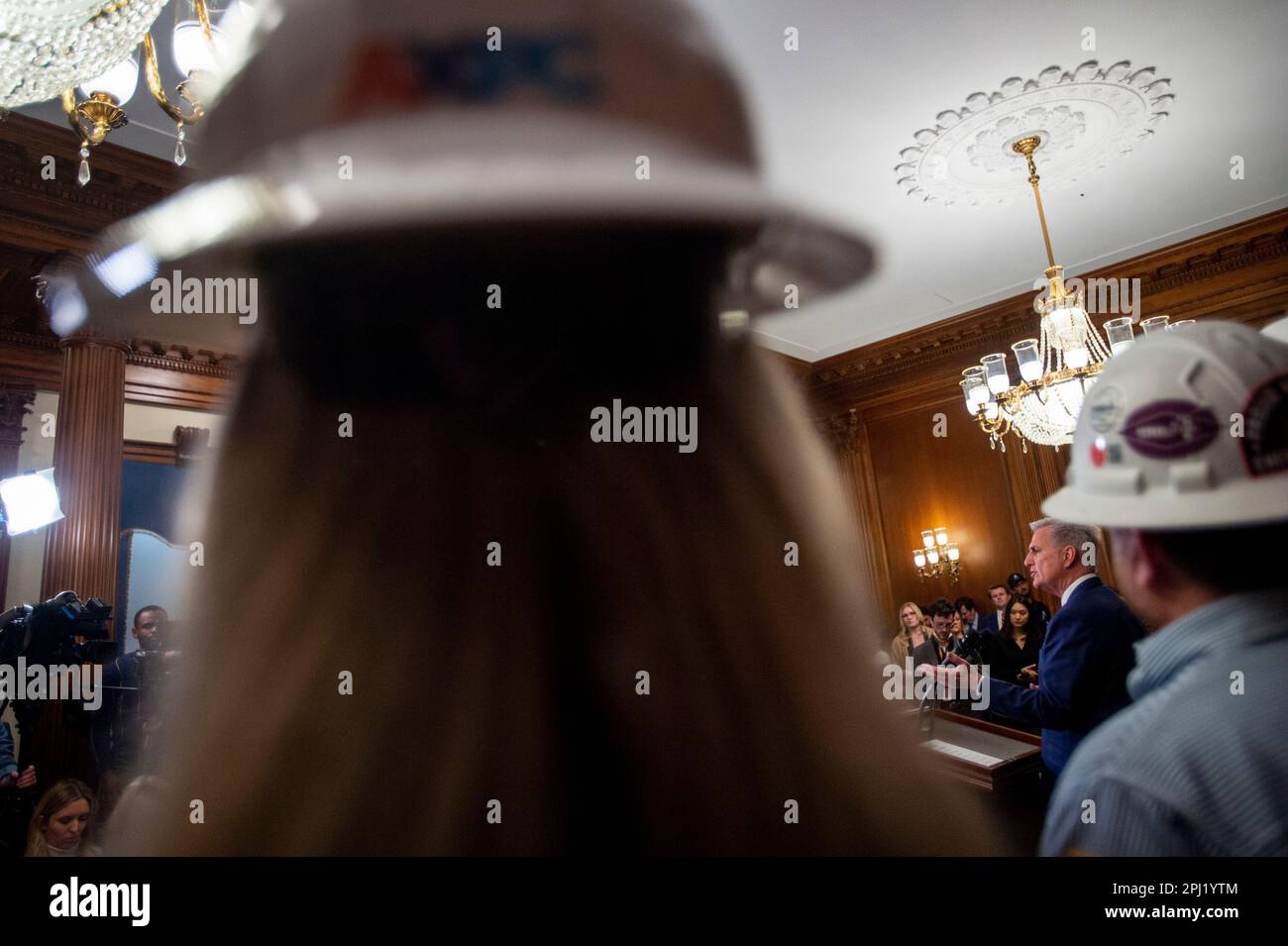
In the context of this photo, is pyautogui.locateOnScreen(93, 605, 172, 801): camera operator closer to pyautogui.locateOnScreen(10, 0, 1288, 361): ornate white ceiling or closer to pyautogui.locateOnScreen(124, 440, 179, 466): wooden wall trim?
pyautogui.locateOnScreen(10, 0, 1288, 361): ornate white ceiling

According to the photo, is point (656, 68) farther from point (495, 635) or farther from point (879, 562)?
point (879, 562)

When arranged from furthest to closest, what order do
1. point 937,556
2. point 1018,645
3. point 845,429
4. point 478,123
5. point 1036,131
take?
point 845,429, point 937,556, point 1018,645, point 1036,131, point 478,123

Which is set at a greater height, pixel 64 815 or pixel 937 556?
pixel 937 556

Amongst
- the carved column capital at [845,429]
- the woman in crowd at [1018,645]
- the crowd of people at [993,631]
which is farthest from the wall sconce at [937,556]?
the woman in crowd at [1018,645]

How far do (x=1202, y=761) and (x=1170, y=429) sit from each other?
269 mm

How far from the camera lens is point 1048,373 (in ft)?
8.73

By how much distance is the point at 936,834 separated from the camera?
18 cm

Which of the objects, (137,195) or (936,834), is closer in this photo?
(936,834)

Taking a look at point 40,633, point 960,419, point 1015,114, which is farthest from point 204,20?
point 960,419

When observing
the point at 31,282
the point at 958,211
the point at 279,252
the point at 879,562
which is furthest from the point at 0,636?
the point at 879,562

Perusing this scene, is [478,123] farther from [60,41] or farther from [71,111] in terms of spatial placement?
[71,111]

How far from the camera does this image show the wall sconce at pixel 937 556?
4715 mm

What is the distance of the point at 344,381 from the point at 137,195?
3.23 m

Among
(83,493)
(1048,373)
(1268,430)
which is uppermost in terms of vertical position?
(1048,373)
